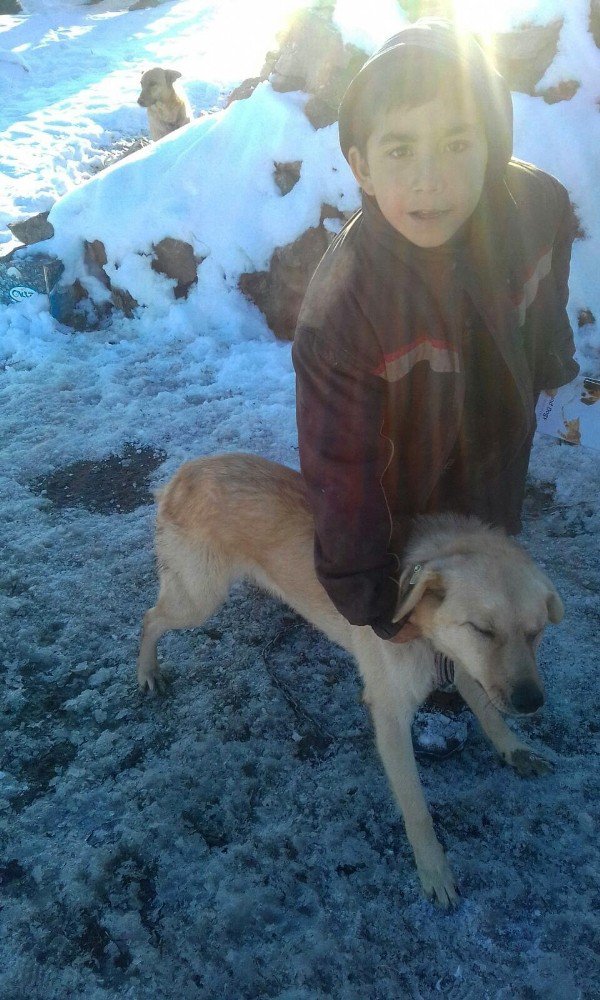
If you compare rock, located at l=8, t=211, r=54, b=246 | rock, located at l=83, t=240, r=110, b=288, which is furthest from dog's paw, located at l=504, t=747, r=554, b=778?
rock, located at l=8, t=211, r=54, b=246

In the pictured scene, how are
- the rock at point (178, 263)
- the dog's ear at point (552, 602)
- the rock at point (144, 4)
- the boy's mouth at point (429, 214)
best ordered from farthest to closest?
the rock at point (144, 4), the rock at point (178, 263), the dog's ear at point (552, 602), the boy's mouth at point (429, 214)

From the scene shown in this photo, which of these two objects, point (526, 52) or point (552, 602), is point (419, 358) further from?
point (526, 52)

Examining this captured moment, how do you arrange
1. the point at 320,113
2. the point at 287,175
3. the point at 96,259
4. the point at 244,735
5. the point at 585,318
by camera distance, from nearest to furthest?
the point at 244,735 → the point at 585,318 → the point at 320,113 → the point at 287,175 → the point at 96,259

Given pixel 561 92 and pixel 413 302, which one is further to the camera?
pixel 561 92

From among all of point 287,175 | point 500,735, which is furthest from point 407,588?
point 287,175

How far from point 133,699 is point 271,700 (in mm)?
665

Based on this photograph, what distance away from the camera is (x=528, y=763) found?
2.57 m

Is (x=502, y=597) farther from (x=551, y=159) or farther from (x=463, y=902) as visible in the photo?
(x=551, y=159)

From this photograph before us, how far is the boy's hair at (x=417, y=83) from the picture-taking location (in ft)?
5.38

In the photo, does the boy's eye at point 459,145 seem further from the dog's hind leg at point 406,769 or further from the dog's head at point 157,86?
the dog's head at point 157,86

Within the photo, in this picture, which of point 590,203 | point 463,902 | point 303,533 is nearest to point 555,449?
point 590,203

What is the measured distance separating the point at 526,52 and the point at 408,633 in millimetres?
4880

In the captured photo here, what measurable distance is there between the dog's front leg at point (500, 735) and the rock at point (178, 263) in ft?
16.2

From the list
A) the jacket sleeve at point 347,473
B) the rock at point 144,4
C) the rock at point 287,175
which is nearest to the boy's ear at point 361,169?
the jacket sleeve at point 347,473
